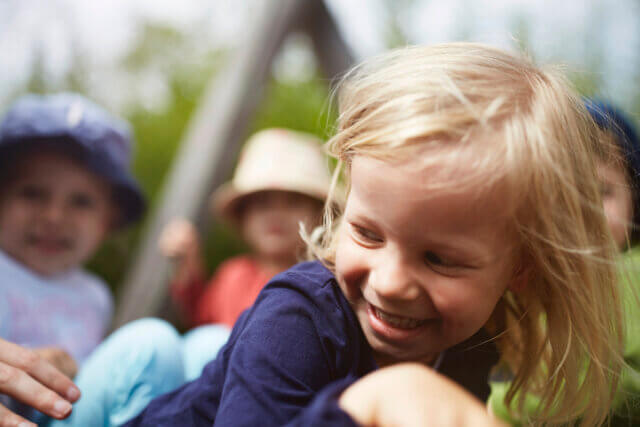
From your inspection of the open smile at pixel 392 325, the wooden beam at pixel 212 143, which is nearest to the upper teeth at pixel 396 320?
the open smile at pixel 392 325

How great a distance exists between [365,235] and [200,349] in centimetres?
67

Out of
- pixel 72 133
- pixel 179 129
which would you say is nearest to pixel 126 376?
pixel 72 133

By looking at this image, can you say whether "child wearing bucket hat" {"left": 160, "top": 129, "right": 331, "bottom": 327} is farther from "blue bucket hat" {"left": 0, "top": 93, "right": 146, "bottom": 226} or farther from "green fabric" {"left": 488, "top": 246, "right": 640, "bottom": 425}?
"green fabric" {"left": 488, "top": 246, "right": 640, "bottom": 425}

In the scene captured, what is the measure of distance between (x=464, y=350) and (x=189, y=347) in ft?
2.26

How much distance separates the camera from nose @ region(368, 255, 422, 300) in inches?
30.7

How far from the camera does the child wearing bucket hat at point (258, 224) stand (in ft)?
7.70

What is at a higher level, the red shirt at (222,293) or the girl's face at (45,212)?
the girl's face at (45,212)

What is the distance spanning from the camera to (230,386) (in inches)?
31.4

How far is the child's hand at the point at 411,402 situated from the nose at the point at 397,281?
141 millimetres

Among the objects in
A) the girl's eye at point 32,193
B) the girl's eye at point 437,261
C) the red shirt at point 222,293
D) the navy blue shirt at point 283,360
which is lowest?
the red shirt at point 222,293

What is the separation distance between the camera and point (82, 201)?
1.79 m

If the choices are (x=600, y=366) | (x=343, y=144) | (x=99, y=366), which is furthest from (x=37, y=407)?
(x=600, y=366)

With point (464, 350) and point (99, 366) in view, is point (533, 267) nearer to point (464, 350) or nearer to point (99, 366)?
point (464, 350)

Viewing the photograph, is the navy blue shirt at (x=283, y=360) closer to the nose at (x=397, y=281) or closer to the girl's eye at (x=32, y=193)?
the nose at (x=397, y=281)
